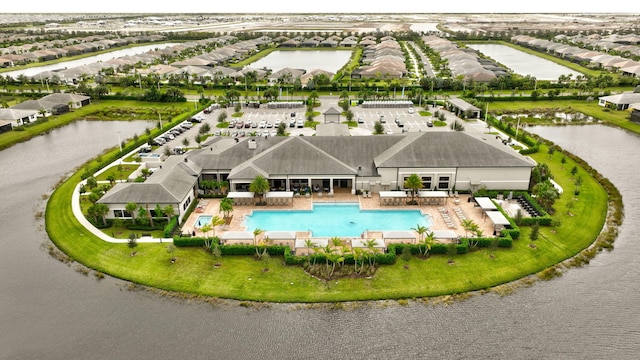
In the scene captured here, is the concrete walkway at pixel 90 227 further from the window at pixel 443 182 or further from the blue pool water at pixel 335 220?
the window at pixel 443 182

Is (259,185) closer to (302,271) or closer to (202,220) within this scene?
(202,220)

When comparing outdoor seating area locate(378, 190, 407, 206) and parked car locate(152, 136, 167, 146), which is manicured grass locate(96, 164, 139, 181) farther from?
outdoor seating area locate(378, 190, 407, 206)

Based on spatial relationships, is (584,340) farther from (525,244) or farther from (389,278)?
(389,278)

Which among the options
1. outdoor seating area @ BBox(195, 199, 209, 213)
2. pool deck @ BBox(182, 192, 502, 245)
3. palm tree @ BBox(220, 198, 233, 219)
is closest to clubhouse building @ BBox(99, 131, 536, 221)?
outdoor seating area @ BBox(195, 199, 209, 213)

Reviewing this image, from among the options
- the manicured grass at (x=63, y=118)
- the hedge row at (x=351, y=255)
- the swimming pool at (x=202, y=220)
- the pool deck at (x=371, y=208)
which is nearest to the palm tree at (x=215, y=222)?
the pool deck at (x=371, y=208)

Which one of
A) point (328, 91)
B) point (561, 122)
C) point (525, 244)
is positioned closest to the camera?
point (525, 244)

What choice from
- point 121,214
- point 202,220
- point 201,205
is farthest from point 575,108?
point 121,214

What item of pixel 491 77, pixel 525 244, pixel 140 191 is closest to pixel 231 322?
pixel 140 191
